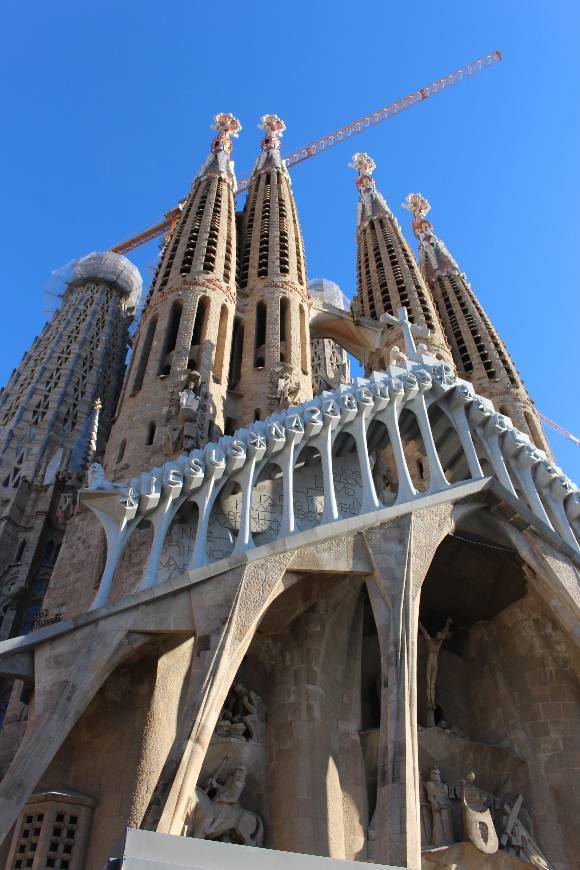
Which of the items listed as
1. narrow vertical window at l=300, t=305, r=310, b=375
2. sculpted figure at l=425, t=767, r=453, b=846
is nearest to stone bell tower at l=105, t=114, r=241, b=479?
narrow vertical window at l=300, t=305, r=310, b=375

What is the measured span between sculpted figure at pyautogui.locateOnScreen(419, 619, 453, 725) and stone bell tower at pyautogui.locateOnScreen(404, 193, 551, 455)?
32.6 feet

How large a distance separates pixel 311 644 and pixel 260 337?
10924mm

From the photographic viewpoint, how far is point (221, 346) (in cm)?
1911

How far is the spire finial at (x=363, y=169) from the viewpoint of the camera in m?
37.9

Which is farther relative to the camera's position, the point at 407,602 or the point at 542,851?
the point at 542,851

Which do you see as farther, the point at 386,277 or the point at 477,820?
the point at 386,277

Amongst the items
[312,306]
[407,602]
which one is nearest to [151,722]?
[407,602]

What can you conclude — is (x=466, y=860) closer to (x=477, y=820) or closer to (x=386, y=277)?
(x=477, y=820)

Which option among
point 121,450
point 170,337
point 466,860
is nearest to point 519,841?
point 466,860

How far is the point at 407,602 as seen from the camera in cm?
1081

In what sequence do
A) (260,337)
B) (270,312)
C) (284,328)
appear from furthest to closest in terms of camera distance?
(270,312) → (284,328) → (260,337)

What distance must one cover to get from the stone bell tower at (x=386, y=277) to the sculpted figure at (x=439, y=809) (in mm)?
13920

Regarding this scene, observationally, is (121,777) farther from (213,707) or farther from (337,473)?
(337,473)

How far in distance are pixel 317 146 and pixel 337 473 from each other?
41195mm
